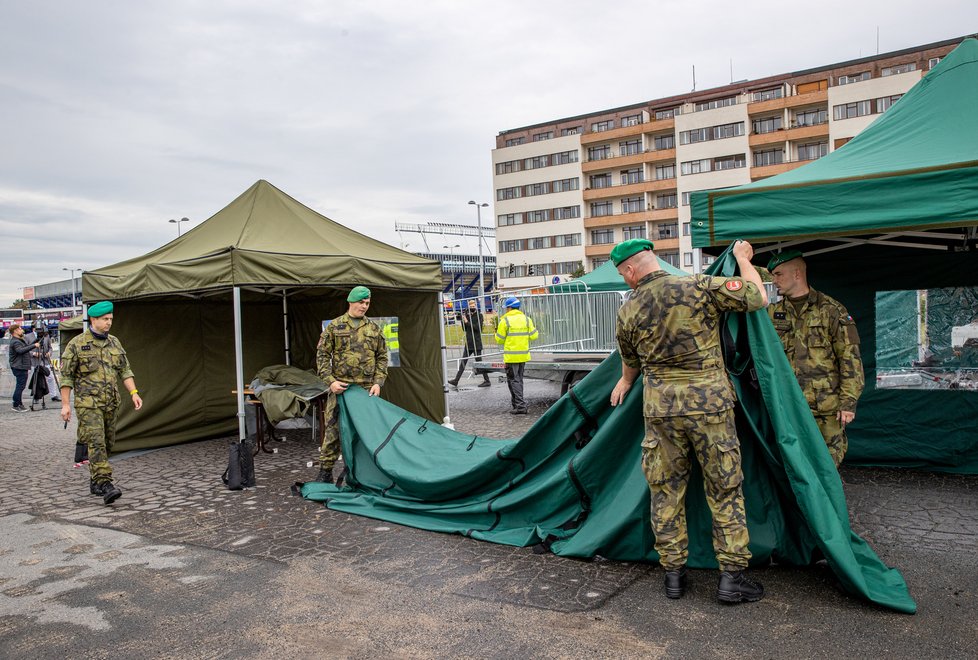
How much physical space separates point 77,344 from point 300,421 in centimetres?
343

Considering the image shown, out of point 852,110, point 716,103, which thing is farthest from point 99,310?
point 716,103

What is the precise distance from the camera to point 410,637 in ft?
11.9

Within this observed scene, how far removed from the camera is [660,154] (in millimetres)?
A: 61812

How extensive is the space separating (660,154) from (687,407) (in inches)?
2428

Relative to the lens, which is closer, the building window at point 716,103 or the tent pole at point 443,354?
the tent pole at point 443,354

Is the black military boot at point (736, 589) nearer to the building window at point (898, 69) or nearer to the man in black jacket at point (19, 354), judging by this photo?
the man in black jacket at point (19, 354)

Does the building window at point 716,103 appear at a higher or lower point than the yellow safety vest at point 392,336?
higher

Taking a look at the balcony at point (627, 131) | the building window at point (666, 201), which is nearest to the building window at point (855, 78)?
the balcony at point (627, 131)

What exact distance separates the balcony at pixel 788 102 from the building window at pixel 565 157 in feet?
54.9

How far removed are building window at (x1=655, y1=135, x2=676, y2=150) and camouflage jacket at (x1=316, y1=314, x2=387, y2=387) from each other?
5922 centimetres

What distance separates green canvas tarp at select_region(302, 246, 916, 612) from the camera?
13.0 feet

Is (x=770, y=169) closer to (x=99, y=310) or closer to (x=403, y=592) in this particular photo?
(x=99, y=310)

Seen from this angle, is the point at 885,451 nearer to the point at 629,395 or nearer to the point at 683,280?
the point at 629,395

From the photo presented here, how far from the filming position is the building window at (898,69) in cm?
5181
